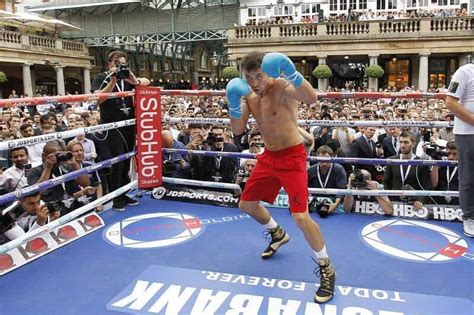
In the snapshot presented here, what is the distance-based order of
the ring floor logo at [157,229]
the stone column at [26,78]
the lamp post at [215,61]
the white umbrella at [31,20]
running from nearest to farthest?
the ring floor logo at [157,229], the white umbrella at [31,20], the stone column at [26,78], the lamp post at [215,61]

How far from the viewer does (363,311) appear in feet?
7.24

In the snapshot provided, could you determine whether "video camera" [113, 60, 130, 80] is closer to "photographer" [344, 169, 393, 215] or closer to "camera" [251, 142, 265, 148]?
"camera" [251, 142, 265, 148]

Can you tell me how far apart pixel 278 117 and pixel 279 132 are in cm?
9

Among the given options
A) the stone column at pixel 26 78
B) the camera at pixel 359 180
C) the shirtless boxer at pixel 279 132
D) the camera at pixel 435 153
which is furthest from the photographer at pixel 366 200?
the stone column at pixel 26 78

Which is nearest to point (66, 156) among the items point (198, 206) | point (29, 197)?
point (29, 197)

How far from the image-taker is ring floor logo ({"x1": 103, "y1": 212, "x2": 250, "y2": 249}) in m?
3.20

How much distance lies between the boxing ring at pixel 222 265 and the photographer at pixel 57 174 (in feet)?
0.56

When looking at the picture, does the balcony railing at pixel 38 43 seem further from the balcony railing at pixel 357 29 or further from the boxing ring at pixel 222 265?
the boxing ring at pixel 222 265

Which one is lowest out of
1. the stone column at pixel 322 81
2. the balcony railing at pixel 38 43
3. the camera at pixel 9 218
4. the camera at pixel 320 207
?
the camera at pixel 320 207

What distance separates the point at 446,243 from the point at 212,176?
2442 millimetres

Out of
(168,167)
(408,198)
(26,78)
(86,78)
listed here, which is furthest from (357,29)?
(86,78)

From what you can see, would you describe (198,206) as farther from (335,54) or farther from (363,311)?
(335,54)

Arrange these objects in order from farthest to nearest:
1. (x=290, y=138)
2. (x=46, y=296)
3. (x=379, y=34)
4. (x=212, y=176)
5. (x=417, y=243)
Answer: (x=379, y=34)
(x=212, y=176)
(x=417, y=243)
(x=290, y=138)
(x=46, y=296)

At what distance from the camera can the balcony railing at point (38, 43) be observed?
63.1 feet
